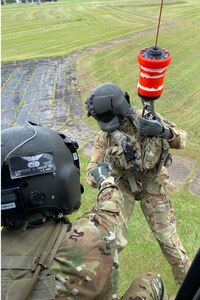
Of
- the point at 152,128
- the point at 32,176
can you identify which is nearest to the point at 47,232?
the point at 32,176

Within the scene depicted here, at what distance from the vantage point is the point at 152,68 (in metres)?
3.27

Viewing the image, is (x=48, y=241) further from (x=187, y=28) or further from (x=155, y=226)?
(x=187, y=28)

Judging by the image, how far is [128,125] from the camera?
3.91m

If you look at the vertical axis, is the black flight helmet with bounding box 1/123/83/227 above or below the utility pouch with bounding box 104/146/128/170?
above

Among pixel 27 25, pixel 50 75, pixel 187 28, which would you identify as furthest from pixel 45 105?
pixel 27 25

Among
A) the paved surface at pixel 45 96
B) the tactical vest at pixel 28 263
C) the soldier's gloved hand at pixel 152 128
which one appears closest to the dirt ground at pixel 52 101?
the paved surface at pixel 45 96

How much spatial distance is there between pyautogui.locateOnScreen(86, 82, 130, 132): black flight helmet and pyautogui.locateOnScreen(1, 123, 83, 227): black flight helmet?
1.35 m

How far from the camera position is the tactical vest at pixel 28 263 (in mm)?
1948

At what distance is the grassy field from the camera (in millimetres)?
4766

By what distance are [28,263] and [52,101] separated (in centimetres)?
845

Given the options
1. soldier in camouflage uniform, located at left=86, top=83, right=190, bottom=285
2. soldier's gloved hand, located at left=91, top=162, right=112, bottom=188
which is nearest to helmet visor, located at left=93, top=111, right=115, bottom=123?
soldier in camouflage uniform, located at left=86, top=83, right=190, bottom=285

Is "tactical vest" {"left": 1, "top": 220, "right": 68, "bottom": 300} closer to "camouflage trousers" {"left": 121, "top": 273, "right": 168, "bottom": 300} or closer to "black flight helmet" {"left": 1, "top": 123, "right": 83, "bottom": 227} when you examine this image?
"black flight helmet" {"left": 1, "top": 123, "right": 83, "bottom": 227}

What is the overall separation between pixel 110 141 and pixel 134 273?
1.57 m

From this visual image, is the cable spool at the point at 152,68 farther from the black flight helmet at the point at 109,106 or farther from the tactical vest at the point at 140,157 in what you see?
the tactical vest at the point at 140,157
